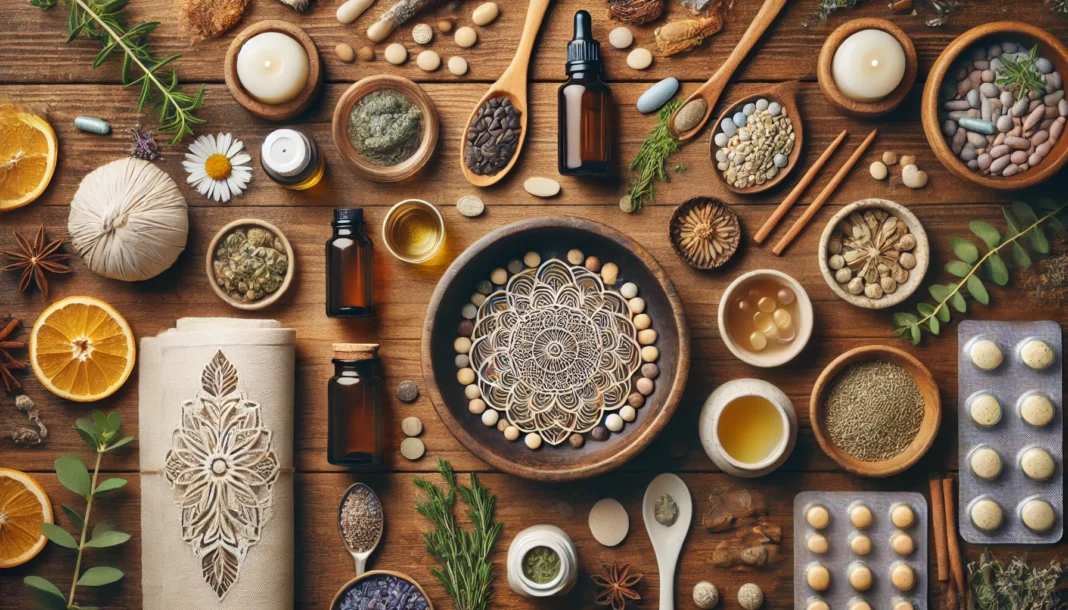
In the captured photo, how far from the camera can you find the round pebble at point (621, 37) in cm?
177

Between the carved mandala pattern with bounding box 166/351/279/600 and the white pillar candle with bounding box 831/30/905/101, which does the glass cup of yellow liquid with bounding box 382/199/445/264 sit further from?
the white pillar candle with bounding box 831/30/905/101

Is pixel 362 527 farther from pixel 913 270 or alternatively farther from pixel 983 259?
pixel 983 259

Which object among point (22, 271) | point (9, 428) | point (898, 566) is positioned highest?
point (22, 271)

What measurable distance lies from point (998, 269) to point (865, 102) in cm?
48

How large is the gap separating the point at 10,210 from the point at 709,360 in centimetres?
173

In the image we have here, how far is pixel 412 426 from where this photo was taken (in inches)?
70.9

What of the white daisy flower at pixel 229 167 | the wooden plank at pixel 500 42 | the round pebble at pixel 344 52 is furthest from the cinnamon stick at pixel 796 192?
the white daisy flower at pixel 229 167

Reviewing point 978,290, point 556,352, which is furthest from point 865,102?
point 556,352

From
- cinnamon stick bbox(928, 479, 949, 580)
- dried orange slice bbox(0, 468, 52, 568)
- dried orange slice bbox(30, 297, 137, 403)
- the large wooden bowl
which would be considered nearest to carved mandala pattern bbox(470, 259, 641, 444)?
the large wooden bowl

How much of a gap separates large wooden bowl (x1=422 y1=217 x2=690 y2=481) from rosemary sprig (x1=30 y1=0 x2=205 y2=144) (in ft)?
2.44

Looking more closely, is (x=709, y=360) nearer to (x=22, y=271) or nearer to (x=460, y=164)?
(x=460, y=164)

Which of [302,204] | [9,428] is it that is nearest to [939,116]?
[302,204]

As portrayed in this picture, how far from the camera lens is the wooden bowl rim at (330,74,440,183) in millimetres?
1751

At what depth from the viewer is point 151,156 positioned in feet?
5.98
